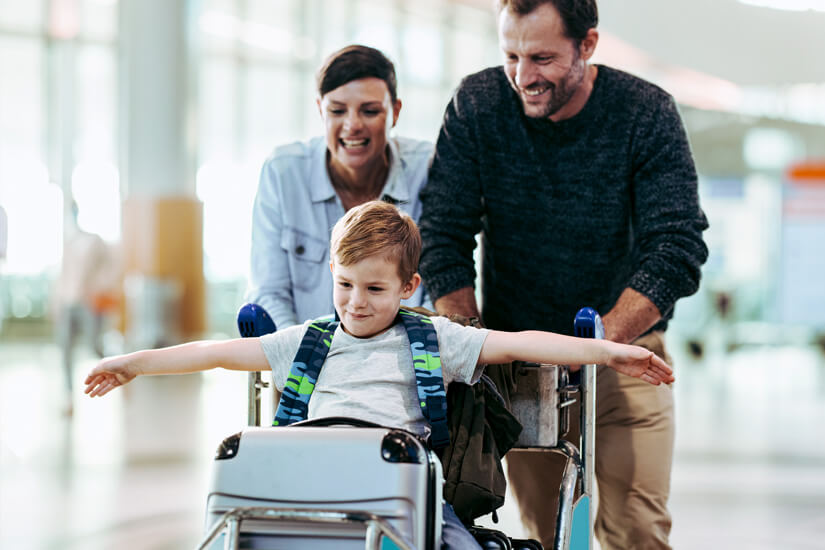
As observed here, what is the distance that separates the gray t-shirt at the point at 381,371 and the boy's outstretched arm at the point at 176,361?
0.17 ft

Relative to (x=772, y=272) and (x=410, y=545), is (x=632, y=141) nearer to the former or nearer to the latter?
(x=410, y=545)

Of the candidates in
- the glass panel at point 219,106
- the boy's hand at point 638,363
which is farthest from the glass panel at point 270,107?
the boy's hand at point 638,363

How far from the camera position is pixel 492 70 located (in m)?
3.10

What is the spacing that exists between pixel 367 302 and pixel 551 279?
852 millimetres

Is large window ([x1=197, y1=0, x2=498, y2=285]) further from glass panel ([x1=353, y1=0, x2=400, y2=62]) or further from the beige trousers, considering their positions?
the beige trousers

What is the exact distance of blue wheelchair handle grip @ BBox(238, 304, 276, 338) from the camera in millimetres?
2643

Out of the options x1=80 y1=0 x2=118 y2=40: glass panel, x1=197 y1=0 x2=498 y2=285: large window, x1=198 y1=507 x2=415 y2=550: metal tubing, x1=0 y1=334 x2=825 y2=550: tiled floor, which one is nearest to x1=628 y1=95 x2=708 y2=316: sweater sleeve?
x1=198 y1=507 x2=415 y2=550: metal tubing

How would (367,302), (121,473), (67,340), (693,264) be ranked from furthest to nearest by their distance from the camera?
1. (67,340)
2. (121,473)
3. (693,264)
4. (367,302)

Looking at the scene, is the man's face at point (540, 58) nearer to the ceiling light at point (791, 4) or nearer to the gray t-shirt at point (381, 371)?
the gray t-shirt at point (381, 371)

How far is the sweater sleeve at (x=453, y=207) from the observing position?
2.97m

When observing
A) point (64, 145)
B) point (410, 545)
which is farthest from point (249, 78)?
point (410, 545)

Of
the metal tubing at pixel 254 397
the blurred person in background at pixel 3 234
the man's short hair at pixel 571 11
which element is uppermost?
the man's short hair at pixel 571 11

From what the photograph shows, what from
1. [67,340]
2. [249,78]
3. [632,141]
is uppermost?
[249,78]

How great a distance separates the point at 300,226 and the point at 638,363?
123 centimetres
